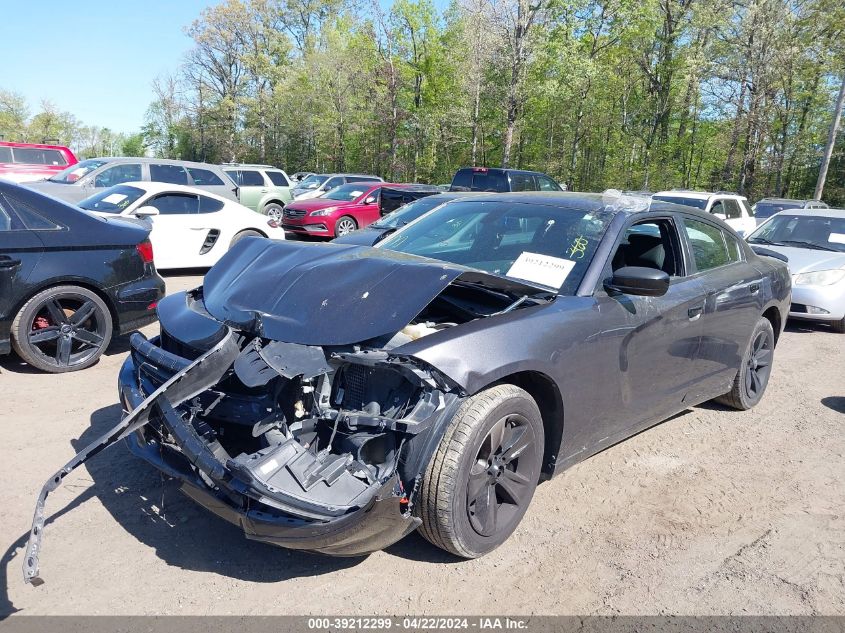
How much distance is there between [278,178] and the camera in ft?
68.0

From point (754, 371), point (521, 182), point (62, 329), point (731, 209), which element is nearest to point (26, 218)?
point (62, 329)

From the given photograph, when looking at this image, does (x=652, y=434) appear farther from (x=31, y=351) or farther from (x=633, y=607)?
(x=31, y=351)

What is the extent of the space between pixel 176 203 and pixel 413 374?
8.63m

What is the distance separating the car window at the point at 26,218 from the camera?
197 inches

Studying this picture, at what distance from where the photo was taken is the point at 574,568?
2938 millimetres

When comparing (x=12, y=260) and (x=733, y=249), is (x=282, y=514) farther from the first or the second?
(x=733, y=249)

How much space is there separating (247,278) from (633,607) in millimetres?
2541

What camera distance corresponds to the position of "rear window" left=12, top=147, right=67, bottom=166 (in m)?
19.5

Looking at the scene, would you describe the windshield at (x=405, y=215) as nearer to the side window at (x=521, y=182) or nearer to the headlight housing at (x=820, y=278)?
the headlight housing at (x=820, y=278)

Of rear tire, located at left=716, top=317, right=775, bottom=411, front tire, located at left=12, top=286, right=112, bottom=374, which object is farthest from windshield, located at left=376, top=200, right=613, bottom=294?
front tire, located at left=12, top=286, right=112, bottom=374

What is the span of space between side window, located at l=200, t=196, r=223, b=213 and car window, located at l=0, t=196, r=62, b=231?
5.21 metres

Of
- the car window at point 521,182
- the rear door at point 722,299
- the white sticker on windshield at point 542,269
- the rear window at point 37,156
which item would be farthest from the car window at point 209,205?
the rear window at point 37,156

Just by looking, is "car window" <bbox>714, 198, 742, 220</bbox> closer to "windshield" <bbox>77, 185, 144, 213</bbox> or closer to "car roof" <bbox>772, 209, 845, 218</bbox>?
"car roof" <bbox>772, 209, 845, 218</bbox>

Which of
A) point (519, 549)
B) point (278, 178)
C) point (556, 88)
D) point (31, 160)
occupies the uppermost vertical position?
point (556, 88)
